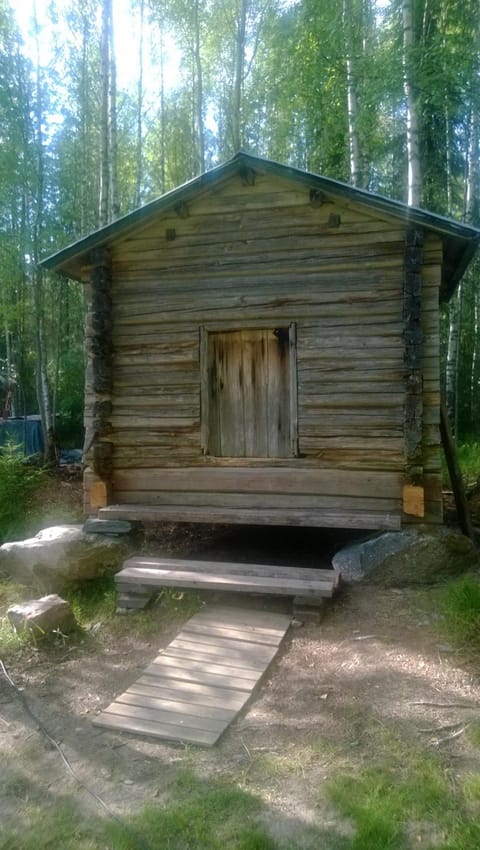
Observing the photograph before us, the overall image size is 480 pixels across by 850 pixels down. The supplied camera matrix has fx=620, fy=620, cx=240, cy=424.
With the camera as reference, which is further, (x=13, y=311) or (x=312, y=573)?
(x=13, y=311)

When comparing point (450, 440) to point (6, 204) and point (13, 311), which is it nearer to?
point (13, 311)

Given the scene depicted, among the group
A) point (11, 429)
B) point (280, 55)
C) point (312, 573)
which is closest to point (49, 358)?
point (11, 429)

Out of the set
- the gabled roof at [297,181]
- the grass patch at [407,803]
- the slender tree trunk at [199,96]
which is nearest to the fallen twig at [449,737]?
the grass patch at [407,803]

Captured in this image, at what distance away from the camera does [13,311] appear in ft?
48.9

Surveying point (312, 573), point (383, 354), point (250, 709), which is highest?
point (383, 354)

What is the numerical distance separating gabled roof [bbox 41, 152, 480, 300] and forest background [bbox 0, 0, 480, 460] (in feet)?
14.3

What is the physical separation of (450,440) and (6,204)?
11866mm

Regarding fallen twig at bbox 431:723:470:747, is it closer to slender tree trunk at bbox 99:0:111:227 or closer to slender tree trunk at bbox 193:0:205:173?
slender tree trunk at bbox 99:0:111:227

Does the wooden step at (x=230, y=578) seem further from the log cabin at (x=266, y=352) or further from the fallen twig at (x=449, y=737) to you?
the fallen twig at (x=449, y=737)

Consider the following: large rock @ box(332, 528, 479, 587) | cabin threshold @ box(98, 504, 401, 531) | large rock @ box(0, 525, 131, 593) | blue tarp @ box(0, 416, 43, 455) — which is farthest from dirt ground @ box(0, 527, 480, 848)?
blue tarp @ box(0, 416, 43, 455)

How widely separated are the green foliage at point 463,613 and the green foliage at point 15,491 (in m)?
6.76

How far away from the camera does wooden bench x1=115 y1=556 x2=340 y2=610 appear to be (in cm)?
591

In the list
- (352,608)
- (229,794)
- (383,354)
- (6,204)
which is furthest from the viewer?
(6,204)

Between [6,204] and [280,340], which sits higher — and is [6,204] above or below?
above
